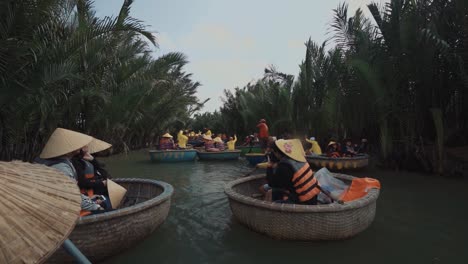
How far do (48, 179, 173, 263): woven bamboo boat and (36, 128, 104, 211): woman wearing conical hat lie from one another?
421 millimetres

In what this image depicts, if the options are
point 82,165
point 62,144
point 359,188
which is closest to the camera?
point 62,144

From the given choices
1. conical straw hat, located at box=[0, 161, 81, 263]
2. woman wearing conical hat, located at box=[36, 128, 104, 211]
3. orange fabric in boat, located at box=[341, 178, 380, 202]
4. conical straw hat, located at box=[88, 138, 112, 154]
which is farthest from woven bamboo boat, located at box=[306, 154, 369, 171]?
conical straw hat, located at box=[0, 161, 81, 263]

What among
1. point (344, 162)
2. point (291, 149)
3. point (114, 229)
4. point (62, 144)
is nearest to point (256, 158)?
point (344, 162)

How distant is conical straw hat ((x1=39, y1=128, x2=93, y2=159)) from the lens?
338 cm

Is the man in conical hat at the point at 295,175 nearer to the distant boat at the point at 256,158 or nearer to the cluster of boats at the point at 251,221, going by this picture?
the cluster of boats at the point at 251,221

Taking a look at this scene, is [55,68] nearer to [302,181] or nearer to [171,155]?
[302,181]

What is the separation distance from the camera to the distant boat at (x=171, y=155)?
1338cm

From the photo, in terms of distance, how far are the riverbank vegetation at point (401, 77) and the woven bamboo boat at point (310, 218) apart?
→ 19.9ft

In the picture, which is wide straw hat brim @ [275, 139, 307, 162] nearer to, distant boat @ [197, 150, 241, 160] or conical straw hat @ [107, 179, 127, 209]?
conical straw hat @ [107, 179, 127, 209]

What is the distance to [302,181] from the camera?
12.8 feet

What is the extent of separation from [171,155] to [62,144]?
1013 cm

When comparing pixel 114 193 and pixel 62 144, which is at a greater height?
pixel 62 144

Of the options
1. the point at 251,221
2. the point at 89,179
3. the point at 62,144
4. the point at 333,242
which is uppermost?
the point at 62,144

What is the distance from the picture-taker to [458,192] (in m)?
6.67
